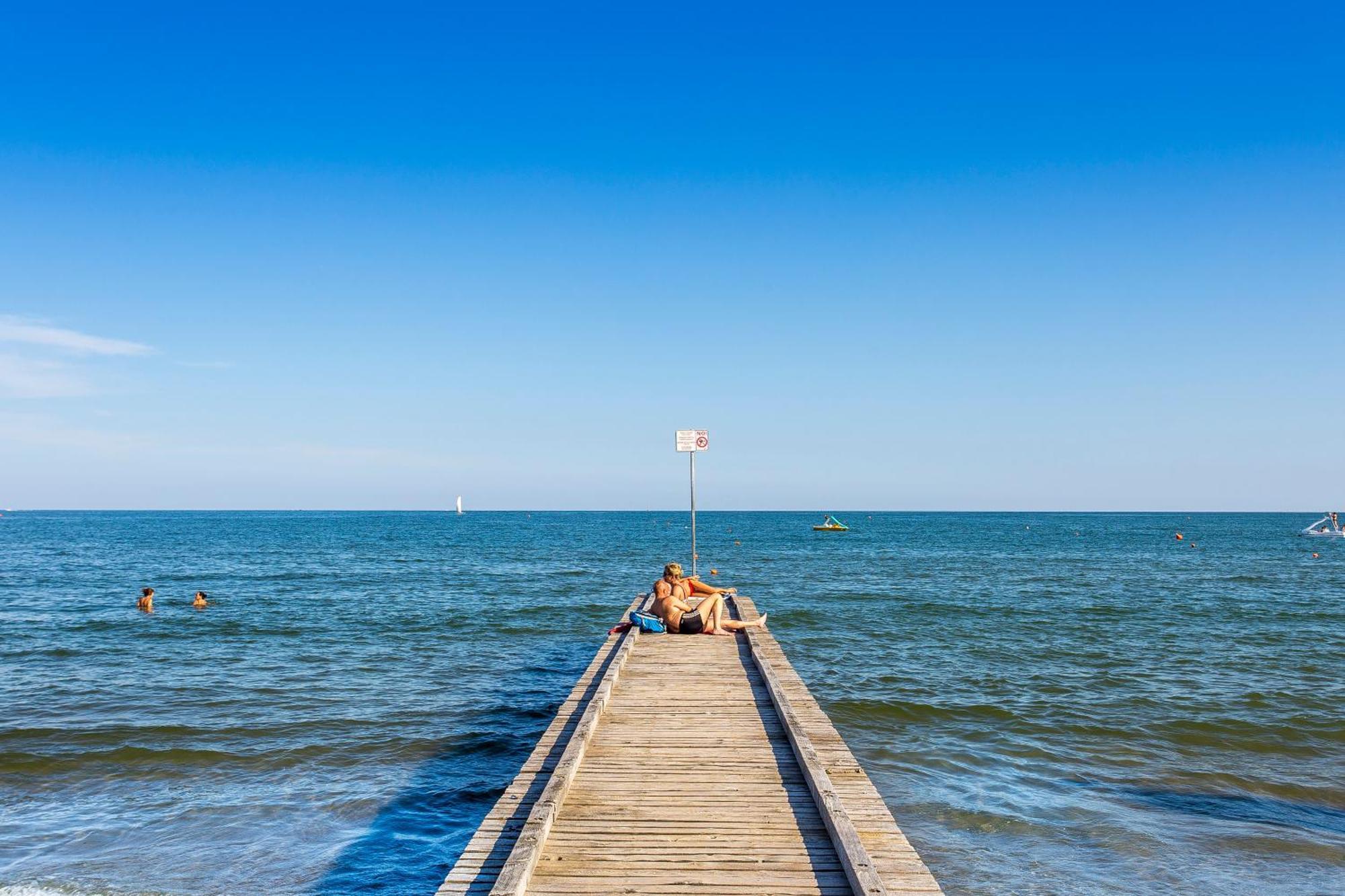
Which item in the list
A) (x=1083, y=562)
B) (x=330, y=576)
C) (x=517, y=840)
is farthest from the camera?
(x=1083, y=562)

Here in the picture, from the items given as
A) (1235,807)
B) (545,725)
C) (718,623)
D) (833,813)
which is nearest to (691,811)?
(833,813)

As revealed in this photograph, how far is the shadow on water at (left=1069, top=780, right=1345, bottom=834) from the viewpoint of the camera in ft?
34.8

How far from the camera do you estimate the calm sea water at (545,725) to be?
9359 mm

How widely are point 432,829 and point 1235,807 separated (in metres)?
10.5

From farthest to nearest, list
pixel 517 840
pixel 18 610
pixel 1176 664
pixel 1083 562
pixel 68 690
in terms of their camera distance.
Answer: pixel 1083 562
pixel 18 610
pixel 1176 664
pixel 68 690
pixel 517 840

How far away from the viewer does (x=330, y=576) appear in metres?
44.6

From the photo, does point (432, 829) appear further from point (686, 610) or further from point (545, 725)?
point (686, 610)

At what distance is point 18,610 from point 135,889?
92.2ft

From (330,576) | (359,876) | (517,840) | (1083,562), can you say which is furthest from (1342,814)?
(1083,562)

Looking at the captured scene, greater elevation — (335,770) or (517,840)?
(517,840)

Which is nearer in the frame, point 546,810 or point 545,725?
point 546,810

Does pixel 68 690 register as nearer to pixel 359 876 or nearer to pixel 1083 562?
pixel 359 876

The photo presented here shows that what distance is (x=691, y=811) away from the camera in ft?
22.7

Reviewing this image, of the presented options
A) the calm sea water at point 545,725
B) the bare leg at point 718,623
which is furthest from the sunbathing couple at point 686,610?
the calm sea water at point 545,725
